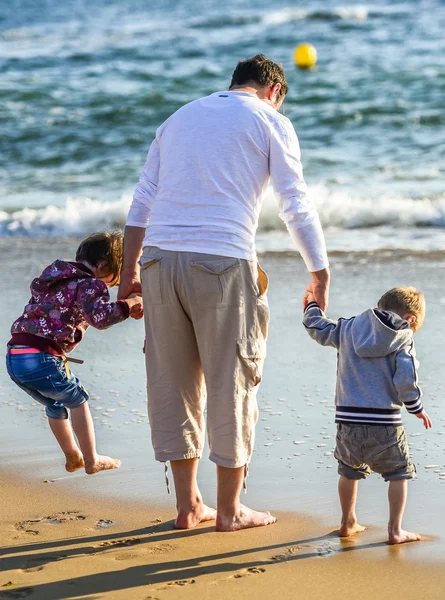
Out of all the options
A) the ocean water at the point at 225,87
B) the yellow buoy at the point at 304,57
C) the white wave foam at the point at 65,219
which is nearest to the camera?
the white wave foam at the point at 65,219

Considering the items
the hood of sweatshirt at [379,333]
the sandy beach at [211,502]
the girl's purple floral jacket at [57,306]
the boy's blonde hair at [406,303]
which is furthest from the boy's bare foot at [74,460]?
the boy's blonde hair at [406,303]

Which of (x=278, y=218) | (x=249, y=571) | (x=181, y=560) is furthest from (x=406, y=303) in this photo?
(x=278, y=218)

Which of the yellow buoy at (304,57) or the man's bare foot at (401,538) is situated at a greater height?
the yellow buoy at (304,57)

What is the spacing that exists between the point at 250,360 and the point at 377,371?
0.43m

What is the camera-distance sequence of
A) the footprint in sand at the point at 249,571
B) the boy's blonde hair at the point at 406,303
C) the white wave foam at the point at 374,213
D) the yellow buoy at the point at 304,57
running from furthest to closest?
Result: the yellow buoy at the point at 304,57 < the white wave foam at the point at 374,213 < the boy's blonde hair at the point at 406,303 < the footprint in sand at the point at 249,571

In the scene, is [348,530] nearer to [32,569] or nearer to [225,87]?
[32,569]

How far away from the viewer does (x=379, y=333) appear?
3.34m

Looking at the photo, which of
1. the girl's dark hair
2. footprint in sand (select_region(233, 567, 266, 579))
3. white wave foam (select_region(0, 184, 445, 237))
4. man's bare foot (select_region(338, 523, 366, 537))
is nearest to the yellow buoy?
white wave foam (select_region(0, 184, 445, 237))

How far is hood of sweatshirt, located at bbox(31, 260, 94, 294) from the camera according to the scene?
11.9ft

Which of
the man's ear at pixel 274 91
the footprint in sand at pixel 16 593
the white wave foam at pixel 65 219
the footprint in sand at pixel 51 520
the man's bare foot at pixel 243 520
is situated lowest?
the white wave foam at pixel 65 219

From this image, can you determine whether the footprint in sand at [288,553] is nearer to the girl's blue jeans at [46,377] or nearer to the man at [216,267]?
the man at [216,267]

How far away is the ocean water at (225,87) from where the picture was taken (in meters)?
9.98

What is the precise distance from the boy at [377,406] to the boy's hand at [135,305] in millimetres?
737

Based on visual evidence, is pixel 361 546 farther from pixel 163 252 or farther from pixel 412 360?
pixel 163 252
